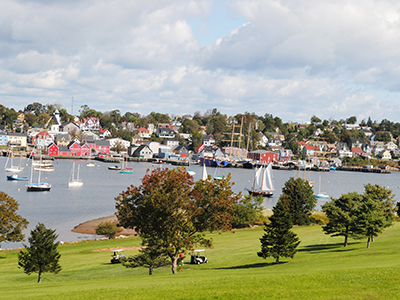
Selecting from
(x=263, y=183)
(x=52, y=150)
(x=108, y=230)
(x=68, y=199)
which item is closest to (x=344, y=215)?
(x=108, y=230)

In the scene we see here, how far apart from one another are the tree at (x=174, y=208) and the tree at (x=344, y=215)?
12387mm

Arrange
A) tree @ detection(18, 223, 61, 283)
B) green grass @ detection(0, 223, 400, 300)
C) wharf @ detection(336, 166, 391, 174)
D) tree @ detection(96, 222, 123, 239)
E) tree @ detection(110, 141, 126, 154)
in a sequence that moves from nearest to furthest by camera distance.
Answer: green grass @ detection(0, 223, 400, 300), tree @ detection(18, 223, 61, 283), tree @ detection(96, 222, 123, 239), wharf @ detection(336, 166, 391, 174), tree @ detection(110, 141, 126, 154)

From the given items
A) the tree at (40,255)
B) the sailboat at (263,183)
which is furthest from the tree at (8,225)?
the sailboat at (263,183)

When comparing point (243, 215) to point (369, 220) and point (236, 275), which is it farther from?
point (236, 275)

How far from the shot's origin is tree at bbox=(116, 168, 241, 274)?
22.2m

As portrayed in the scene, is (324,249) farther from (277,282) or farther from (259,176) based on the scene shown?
(259,176)

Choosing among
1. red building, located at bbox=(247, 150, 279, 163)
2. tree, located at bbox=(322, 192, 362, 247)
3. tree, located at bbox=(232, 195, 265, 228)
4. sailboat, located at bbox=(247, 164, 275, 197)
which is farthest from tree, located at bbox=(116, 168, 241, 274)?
red building, located at bbox=(247, 150, 279, 163)

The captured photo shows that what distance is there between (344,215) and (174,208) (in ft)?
51.9

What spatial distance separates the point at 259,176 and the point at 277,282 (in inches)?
2711

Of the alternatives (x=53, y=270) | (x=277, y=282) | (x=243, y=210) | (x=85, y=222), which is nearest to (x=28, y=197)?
(x=85, y=222)

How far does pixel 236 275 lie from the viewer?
21547 millimetres

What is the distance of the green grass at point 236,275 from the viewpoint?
52.9 feet

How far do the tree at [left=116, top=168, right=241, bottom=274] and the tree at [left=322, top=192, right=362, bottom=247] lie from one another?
40.6 ft

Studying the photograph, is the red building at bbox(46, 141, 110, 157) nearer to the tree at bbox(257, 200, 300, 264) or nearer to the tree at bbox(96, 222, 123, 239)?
the tree at bbox(96, 222, 123, 239)
